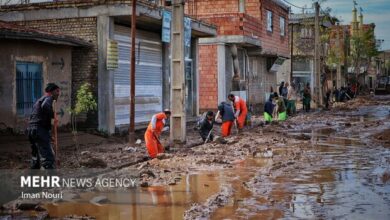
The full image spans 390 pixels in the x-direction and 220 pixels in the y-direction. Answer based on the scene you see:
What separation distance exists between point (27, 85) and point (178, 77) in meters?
4.24

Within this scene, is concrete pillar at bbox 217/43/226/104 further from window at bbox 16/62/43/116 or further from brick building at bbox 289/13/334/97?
brick building at bbox 289/13/334/97

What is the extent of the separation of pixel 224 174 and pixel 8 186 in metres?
3.98

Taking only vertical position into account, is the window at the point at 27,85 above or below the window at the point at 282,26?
below

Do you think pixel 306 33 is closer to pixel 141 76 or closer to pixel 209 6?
pixel 209 6

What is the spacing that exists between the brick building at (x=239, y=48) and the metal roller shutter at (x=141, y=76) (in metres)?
6.41

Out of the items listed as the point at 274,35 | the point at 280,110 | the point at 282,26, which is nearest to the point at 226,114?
the point at 280,110

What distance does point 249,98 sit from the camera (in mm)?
32406

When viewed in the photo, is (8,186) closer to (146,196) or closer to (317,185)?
(146,196)

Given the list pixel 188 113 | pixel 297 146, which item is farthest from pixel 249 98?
pixel 297 146

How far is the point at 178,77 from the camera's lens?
15.2 meters

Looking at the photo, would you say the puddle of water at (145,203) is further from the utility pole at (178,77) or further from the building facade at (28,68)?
the building facade at (28,68)

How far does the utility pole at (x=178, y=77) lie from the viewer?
15.1 meters

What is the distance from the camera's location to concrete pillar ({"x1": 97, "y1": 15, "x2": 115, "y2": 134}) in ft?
55.7

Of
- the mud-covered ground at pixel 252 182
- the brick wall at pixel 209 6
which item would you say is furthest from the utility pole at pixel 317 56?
the mud-covered ground at pixel 252 182
